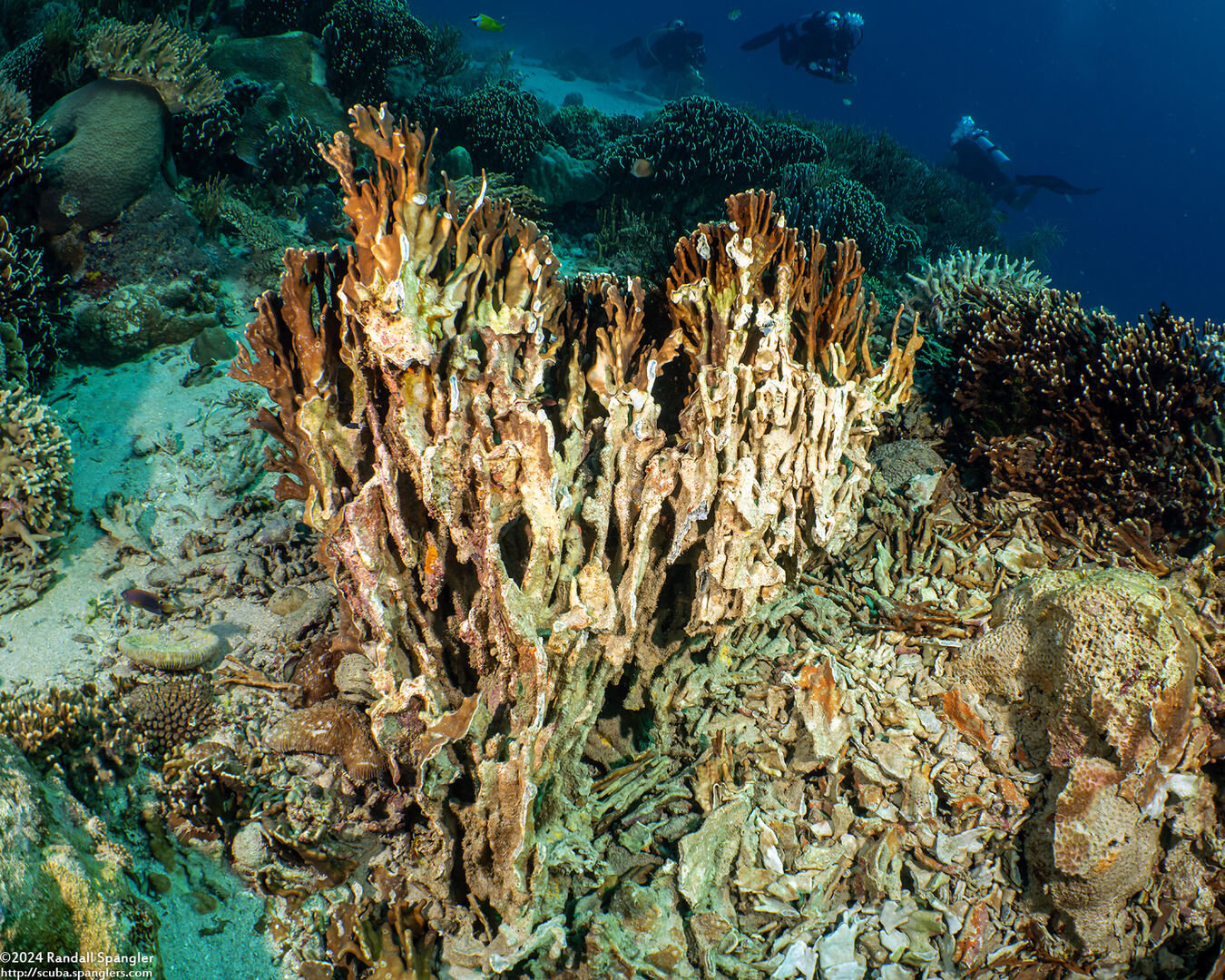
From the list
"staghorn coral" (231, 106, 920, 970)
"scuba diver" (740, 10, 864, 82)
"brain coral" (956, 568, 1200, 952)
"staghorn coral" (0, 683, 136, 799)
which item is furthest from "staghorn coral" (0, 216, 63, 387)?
"scuba diver" (740, 10, 864, 82)

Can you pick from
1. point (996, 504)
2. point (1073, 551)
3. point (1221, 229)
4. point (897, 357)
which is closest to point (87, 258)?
point (897, 357)

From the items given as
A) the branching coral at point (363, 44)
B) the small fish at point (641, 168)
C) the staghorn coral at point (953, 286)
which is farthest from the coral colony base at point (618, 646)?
the branching coral at point (363, 44)

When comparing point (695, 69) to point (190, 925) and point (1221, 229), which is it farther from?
point (1221, 229)

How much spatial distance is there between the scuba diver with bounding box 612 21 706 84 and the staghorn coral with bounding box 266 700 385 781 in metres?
33.9

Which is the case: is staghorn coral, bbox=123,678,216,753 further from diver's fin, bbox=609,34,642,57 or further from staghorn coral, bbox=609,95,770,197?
diver's fin, bbox=609,34,642,57

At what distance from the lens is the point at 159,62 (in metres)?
→ 6.84

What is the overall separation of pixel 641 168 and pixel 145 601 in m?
9.14

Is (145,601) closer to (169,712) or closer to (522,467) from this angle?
(169,712)

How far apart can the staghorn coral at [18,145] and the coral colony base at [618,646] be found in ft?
7.46

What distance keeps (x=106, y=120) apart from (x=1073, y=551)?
9586 millimetres

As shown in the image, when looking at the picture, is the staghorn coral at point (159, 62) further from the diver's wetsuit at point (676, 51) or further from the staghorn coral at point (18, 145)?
the diver's wetsuit at point (676, 51)

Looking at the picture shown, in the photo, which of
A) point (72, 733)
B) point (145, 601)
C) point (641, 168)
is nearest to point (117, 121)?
point (145, 601)

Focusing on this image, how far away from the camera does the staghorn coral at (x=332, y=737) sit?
3281 mm

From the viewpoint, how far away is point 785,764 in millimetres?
3320
